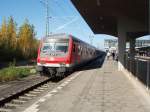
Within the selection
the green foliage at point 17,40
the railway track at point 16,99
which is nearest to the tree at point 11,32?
the green foliage at point 17,40

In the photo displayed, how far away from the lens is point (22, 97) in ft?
48.4

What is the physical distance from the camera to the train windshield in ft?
80.0

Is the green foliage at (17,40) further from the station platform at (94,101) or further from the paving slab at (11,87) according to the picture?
the station platform at (94,101)

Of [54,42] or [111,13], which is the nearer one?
[54,42]

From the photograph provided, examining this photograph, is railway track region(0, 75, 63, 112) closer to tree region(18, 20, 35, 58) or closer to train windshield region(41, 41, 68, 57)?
train windshield region(41, 41, 68, 57)

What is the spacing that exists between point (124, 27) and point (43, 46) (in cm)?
751

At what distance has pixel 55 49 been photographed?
24547 mm

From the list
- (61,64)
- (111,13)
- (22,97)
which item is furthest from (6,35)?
(22,97)

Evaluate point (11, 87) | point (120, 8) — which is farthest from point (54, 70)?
point (120, 8)

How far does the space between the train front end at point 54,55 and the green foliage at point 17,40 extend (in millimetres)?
41510

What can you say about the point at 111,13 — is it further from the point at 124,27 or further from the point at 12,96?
the point at 12,96

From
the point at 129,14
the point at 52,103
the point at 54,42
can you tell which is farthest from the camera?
the point at 129,14

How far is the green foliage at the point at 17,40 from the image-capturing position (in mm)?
68938

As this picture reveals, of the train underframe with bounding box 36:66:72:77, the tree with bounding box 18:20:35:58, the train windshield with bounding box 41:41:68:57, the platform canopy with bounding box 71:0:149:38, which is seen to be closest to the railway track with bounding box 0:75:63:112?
the train underframe with bounding box 36:66:72:77
